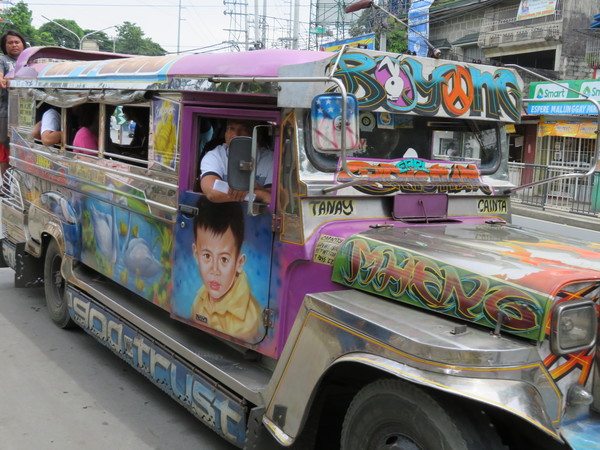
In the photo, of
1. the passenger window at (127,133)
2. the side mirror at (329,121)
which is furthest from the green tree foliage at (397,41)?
the side mirror at (329,121)

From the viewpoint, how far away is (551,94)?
1991 centimetres

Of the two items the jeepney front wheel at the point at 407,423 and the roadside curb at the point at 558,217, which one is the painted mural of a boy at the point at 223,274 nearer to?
the jeepney front wheel at the point at 407,423

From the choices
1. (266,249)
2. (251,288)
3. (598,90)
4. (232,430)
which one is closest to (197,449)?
(232,430)

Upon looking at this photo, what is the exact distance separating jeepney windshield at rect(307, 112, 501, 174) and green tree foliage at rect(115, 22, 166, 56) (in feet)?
331

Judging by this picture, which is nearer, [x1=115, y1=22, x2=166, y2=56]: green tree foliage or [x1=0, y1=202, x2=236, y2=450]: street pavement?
[x1=0, y1=202, x2=236, y2=450]: street pavement

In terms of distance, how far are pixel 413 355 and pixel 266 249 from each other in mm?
1345

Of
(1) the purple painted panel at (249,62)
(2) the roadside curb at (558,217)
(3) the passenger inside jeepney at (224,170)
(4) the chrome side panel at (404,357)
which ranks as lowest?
(2) the roadside curb at (558,217)

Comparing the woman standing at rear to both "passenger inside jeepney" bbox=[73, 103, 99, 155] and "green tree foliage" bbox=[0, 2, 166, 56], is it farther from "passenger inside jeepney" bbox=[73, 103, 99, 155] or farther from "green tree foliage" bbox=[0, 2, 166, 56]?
"green tree foliage" bbox=[0, 2, 166, 56]

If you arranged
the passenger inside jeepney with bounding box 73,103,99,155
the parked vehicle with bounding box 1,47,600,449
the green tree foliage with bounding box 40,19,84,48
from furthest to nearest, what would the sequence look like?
the green tree foliage with bounding box 40,19,84,48, the passenger inside jeepney with bounding box 73,103,99,155, the parked vehicle with bounding box 1,47,600,449

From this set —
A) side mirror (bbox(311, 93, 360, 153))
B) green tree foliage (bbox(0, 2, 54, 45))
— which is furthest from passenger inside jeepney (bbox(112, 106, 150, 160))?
green tree foliage (bbox(0, 2, 54, 45))

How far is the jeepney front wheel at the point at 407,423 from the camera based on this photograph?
248 centimetres

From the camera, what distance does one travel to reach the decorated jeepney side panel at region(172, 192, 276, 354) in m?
3.72

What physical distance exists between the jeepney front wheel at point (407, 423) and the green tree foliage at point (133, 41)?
102533mm

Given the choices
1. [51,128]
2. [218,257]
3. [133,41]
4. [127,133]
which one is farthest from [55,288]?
[133,41]
